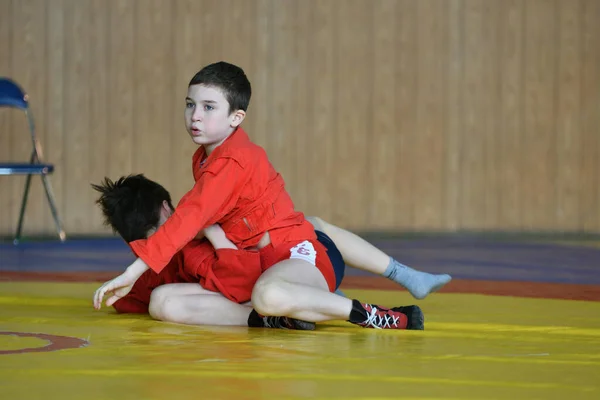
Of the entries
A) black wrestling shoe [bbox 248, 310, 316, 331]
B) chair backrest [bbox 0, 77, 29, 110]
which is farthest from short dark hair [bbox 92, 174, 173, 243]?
chair backrest [bbox 0, 77, 29, 110]

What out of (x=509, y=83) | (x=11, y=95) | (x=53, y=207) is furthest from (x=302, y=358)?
(x=509, y=83)

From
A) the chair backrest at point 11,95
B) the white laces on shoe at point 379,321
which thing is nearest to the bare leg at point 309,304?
the white laces on shoe at point 379,321

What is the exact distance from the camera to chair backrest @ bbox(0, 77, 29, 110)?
5.75 m

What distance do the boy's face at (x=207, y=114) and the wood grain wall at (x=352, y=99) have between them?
3.76 metres

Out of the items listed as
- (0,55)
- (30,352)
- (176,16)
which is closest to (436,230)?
(176,16)

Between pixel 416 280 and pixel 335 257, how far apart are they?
0.87ft

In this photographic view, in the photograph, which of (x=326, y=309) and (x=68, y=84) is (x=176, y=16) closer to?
(x=68, y=84)

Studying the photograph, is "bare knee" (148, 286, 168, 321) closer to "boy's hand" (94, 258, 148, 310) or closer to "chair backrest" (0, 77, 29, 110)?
"boy's hand" (94, 258, 148, 310)

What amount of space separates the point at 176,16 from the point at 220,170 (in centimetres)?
403

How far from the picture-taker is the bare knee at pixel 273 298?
96.2 inches

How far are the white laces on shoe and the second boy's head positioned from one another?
1.98 ft

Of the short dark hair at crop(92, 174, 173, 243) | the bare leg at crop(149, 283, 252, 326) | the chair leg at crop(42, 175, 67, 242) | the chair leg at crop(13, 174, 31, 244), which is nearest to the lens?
the bare leg at crop(149, 283, 252, 326)

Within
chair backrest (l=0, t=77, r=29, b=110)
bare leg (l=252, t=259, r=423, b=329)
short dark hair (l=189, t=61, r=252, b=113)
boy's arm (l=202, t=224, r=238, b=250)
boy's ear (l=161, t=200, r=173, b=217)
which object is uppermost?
chair backrest (l=0, t=77, r=29, b=110)

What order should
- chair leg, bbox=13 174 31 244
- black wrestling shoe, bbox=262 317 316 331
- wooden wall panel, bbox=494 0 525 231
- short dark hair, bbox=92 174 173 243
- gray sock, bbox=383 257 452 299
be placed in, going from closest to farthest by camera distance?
black wrestling shoe, bbox=262 317 316 331
short dark hair, bbox=92 174 173 243
gray sock, bbox=383 257 452 299
chair leg, bbox=13 174 31 244
wooden wall panel, bbox=494 0 525 231
